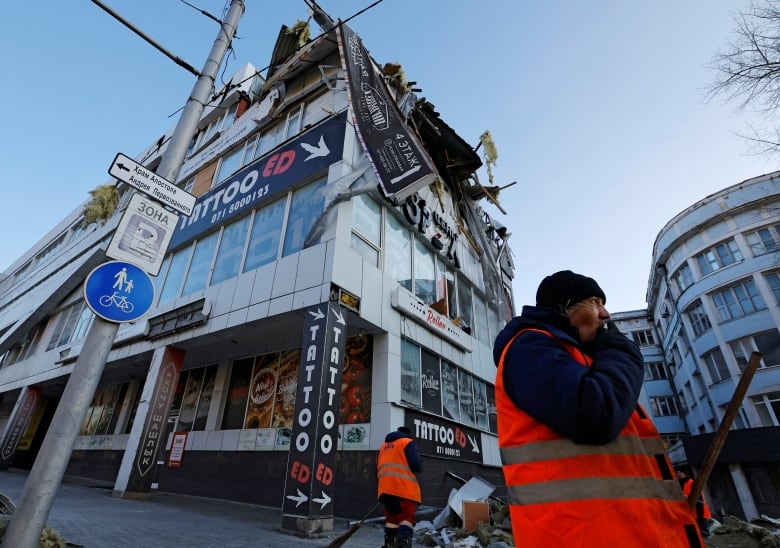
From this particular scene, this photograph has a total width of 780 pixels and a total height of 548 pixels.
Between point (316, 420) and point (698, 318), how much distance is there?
116 feet

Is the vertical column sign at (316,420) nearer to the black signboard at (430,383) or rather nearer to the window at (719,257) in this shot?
the black signboard at (430,383)

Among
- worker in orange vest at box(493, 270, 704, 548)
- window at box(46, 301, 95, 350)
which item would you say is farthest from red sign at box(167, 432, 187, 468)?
worker in orange vest at box(493, 270, 704, 548)

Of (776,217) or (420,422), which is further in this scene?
(776,217)

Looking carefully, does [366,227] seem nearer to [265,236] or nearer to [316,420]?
[265,236]

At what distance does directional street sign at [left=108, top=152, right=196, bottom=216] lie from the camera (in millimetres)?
4039

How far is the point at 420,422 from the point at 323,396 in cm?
318

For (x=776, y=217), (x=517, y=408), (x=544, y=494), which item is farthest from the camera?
(x=776, y=217)

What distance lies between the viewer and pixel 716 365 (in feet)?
92.5

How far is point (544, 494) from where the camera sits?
4.78 ft

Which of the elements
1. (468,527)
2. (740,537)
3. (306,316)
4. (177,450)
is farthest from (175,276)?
(740,537)

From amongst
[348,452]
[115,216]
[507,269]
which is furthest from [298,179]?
[115,216]

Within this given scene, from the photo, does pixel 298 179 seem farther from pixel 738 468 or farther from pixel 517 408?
pixel 738 468

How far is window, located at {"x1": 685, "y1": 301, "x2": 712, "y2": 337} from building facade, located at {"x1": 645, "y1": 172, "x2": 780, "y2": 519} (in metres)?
0.08

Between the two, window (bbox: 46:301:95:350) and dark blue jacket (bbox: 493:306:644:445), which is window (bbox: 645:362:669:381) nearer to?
window (bbox: 46:301:95:350)
